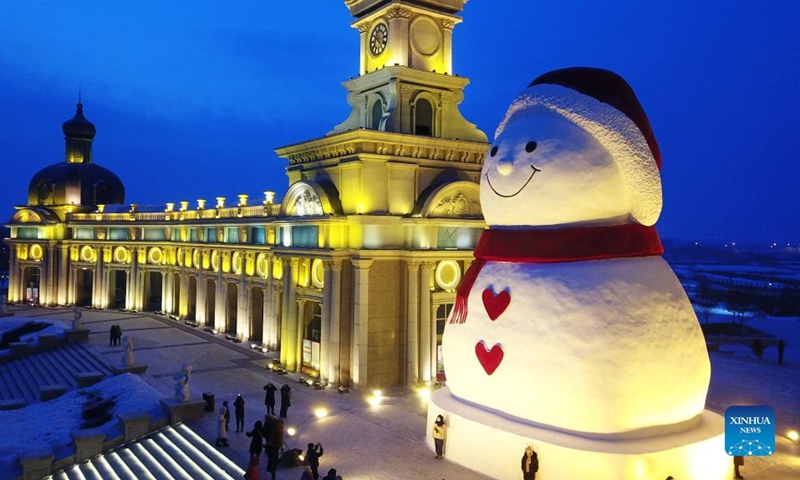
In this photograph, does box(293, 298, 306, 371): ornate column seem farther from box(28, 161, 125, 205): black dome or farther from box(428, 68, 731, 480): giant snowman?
box(28, 161, 125, 205): black dome

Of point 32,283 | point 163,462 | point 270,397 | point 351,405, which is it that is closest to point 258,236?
point 351,405

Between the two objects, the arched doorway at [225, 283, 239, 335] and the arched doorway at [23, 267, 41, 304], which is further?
the arched doorway at [23, 267, 41, 304]

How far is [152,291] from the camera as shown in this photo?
54.8 metres

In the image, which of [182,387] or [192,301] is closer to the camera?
[182,387]

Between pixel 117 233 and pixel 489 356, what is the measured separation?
145 ft

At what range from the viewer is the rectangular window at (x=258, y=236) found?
36.6m

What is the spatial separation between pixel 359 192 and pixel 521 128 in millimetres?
10784

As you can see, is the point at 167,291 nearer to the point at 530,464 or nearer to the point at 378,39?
the point at 378,39

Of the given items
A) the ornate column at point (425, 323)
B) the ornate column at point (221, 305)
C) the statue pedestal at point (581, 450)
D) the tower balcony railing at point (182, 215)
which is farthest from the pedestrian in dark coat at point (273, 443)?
the ornate column at point (221, 305)

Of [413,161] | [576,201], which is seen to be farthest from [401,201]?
[576,201]

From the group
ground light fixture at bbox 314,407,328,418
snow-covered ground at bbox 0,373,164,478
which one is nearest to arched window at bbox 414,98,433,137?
ground light fixture at bbox 314,407,328,418

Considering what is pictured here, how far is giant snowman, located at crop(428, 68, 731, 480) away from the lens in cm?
1397

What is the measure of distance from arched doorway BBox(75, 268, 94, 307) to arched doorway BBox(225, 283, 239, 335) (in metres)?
19.8

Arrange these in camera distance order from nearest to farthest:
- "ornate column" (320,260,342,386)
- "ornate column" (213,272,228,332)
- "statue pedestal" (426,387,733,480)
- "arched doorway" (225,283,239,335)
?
"statue pedestal" (426,387,733,480) < "ornate column" (320,260,342,386) < "ornate column" (213,272,228,332) < "arched doorway" (225,283,239,335)
